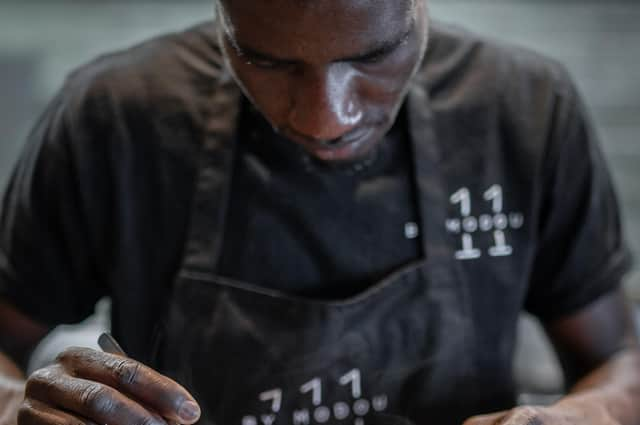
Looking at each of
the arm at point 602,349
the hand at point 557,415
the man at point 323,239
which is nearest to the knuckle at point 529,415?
the hand at point 557,415

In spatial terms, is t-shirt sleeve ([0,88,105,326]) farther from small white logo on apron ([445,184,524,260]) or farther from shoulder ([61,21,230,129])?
small white logo on apron ([445,184,524,260])

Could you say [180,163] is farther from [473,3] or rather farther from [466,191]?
[473,3]

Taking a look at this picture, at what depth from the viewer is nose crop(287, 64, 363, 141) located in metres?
0.90

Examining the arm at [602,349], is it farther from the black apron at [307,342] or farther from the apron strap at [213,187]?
the apron strap at [213,187]

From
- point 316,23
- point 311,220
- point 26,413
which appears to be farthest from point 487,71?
point 26,413

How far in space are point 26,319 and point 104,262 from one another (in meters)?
0.12

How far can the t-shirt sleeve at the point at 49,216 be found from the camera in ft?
3.74

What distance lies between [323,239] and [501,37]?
176 centimetres

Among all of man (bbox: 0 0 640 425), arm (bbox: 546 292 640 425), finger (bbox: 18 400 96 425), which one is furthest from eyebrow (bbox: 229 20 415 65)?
arm (bbox: 546 292 640 425)

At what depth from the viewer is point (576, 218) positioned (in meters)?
1.19

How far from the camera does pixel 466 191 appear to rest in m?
1.17

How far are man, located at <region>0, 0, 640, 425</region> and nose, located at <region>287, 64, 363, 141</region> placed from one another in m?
0.12

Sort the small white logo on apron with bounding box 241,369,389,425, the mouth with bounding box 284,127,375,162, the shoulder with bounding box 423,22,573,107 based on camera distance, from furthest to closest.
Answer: the shoulder with bounding box 423,22,573,107 → the small white logo on apron with bounding box 241,369,389,425 → the mouth with bounding box 284,127,375,162

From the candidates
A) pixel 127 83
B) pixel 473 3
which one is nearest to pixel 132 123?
pixel 127 83
